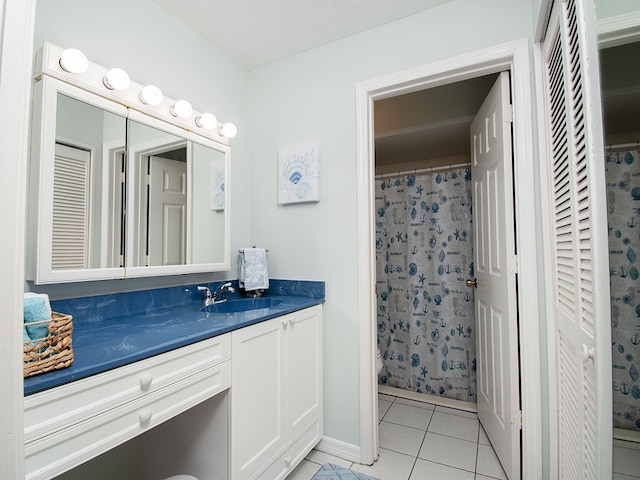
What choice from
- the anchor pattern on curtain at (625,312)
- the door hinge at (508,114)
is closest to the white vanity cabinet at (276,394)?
the anchor pattern on curtain at (625,312)

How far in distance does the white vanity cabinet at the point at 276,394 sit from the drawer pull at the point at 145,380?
35 centimetres

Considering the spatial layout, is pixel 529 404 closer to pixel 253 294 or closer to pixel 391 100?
pixel 253 294

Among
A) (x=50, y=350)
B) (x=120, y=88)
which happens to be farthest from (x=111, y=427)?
(x=120, y=88)

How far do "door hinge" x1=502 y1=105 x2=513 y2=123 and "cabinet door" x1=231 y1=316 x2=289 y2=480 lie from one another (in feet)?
4.86

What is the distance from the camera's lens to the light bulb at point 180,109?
1.68 meters

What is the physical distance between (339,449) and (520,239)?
58.9 inches

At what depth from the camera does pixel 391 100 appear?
107 inches

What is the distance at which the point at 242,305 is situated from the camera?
6.28ft

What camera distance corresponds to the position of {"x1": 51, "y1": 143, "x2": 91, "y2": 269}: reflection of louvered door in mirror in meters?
1.26

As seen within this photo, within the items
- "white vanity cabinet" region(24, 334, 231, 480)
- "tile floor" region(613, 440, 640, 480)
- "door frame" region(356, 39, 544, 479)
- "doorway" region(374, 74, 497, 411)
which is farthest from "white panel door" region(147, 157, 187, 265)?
"tile floor" region(613, 440, 640, 480)

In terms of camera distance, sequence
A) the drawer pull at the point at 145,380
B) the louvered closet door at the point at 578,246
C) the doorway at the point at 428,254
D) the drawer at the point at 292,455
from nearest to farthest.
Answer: the louvered closet door at the point at 578,246
the drawer pull at the point at 145,380
the drawer at the point at 292,455
the doorway at the point at 428,254

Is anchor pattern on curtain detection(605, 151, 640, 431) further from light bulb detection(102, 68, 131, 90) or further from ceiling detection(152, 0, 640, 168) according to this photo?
light bulb detection(102, 68, 131, 90)

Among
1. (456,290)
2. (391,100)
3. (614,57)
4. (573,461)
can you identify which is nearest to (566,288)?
(573,461)

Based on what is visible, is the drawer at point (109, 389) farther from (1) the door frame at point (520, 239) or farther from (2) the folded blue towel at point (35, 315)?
(1) the door frame at point (520, 239)
